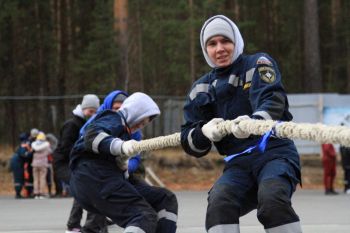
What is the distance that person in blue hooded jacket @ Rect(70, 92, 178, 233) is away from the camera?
6215 mm

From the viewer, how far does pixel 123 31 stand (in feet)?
81.0

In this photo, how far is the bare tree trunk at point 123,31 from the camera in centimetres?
2462

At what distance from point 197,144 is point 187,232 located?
16.3 ft

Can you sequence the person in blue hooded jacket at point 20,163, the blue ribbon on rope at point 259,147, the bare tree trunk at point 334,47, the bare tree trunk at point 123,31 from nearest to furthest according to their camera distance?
the blue ribbon on rope at point 259,147
the person in blue hooded jacket at point 20,163
the bare tree trunk at point 123,31
the bare tree trunk at point 334,47

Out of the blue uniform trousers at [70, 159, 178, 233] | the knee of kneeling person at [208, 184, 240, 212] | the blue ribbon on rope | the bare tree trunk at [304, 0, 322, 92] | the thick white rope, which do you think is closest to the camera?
the thick white rope

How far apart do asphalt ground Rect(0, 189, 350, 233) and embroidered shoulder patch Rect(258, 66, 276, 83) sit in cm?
513

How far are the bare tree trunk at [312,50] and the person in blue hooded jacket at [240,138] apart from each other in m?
22.9

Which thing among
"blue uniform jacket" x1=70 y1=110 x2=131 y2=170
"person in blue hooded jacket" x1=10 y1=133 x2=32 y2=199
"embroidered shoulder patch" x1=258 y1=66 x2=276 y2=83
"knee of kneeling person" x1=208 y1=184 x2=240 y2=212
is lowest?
"person in blue hooded jacket" x1=10 y1=133 x2=32 y2=199

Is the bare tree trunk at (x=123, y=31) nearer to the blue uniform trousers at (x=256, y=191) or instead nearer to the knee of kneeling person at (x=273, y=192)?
the blue uniform trousers at (x=256, y=191)

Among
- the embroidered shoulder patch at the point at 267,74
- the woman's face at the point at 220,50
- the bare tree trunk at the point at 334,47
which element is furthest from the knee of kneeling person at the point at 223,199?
the bare tree trunk at the point at 334,47

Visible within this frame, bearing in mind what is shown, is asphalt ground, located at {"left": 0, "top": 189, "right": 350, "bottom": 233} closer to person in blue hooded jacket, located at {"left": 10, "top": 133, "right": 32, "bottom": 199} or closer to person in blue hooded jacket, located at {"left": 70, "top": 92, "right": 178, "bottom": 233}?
person in blue hooded jacket, located at {"left": 10, "top": 133, "right": 32, "bottom": 199}

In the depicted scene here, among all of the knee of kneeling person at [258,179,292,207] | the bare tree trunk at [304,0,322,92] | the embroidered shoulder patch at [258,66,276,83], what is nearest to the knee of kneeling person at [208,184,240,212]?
the knee of kneeling person at [258,179,292,207]

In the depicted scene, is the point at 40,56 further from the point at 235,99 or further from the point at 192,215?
the point at 235,99

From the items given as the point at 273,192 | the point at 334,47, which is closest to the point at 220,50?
the point at 273,192
